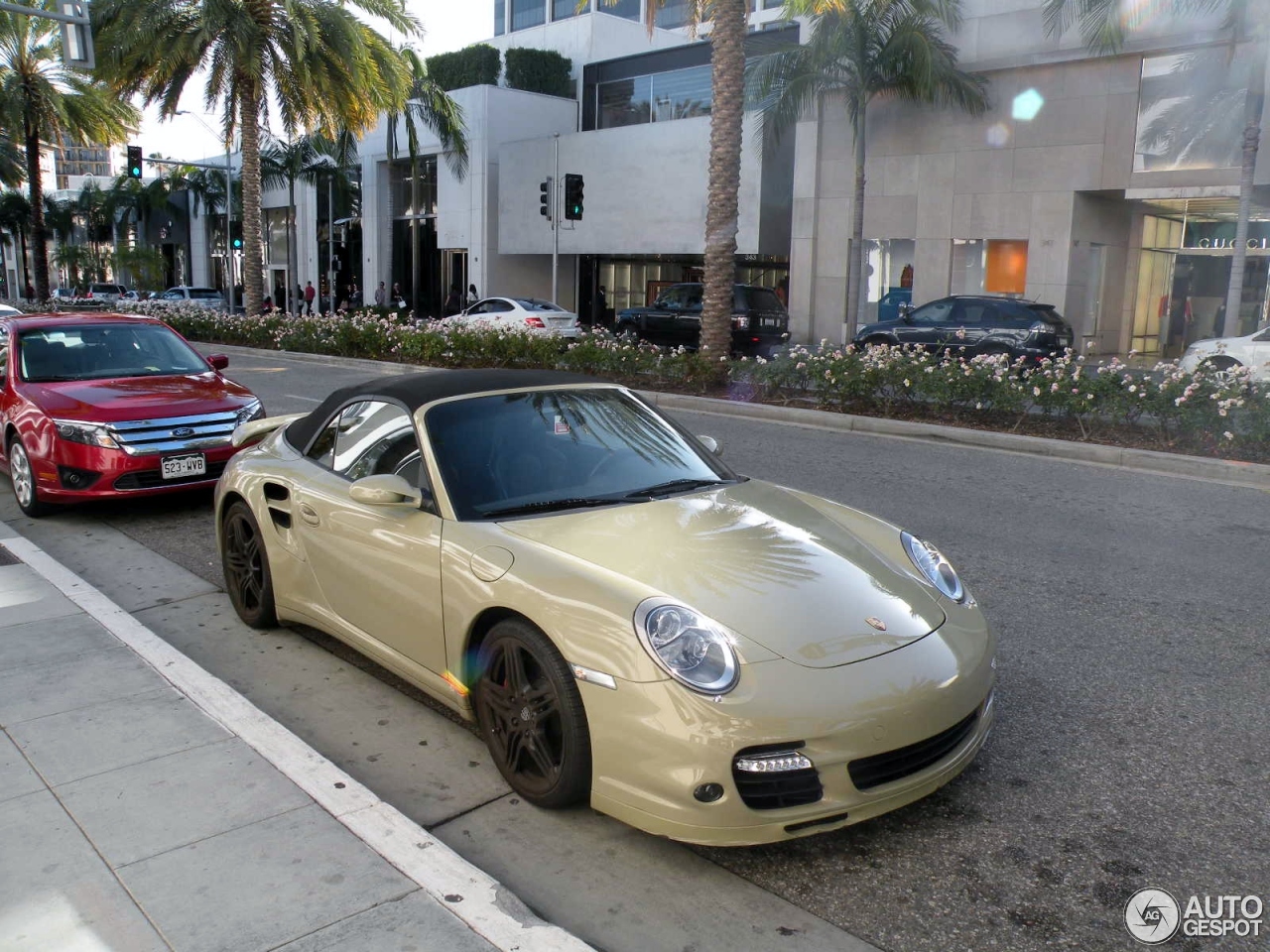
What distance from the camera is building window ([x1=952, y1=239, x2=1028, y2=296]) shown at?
1062 inches

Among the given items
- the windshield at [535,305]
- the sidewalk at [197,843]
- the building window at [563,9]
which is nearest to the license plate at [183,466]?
the sidewalk at [197,843]

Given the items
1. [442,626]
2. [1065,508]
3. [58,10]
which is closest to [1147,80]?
[1065,508]

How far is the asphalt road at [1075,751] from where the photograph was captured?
3.11m

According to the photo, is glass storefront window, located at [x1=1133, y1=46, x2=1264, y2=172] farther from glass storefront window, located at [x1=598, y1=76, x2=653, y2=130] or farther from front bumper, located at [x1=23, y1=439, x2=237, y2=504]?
front bumper, located at [x1=23, y1=439, x2=237, y2=504]

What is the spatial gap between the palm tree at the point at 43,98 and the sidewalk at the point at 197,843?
3187 centimetres

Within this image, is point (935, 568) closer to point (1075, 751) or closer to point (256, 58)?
point (1075, 751)

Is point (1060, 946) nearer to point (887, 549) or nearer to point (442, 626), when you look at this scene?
point (887, 549)

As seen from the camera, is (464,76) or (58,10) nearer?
(58,10)

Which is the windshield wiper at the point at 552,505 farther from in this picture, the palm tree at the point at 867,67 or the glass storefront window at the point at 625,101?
the glass storefront window at the point at 625,101

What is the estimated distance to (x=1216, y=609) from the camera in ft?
19.0

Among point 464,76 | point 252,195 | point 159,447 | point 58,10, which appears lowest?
point 159,447

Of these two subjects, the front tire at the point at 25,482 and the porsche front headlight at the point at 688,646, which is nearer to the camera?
the porsche front headlight at the point at 688,646

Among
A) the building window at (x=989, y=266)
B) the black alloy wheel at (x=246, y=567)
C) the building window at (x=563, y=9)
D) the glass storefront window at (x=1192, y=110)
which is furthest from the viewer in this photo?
the building window at (x=563, y=9)

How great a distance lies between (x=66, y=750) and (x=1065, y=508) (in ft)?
23.5
